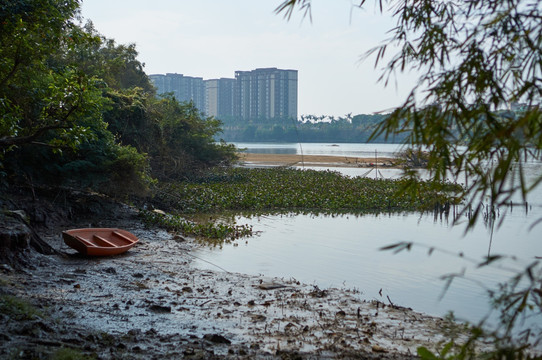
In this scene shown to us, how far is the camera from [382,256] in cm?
1333

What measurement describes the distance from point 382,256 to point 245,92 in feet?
270

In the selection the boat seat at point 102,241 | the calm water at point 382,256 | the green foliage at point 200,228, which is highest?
the boat seat at point 102,241

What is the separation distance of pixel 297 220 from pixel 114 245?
8.40 m

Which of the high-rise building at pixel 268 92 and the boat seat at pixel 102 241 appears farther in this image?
the high-rise building at pixel 268 92

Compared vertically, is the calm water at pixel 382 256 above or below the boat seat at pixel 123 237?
below

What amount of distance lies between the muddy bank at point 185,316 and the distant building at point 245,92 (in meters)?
32.7

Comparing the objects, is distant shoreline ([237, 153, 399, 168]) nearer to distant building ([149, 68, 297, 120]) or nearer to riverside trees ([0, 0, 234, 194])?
distant building ([149, 68, 297, 120])

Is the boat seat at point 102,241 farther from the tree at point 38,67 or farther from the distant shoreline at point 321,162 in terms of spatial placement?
the distant shoreline at point 321,162

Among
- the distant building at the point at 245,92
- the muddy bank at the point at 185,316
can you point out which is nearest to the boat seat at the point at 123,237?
the muddy bank at the point at 185,316

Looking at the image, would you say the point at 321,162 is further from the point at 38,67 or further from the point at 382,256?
the point at 38,67

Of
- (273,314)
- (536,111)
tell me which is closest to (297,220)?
(273,314)

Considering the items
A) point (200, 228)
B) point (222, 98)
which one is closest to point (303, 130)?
point (222, 98)

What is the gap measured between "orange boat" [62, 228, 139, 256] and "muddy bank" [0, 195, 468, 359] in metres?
0.28

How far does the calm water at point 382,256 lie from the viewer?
987 cm
